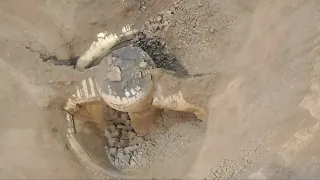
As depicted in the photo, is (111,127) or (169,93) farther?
(111,127)

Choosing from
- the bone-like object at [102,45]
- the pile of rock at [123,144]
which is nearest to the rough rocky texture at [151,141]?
the pile of rock at [123,144]

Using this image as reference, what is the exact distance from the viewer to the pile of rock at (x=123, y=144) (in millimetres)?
2420

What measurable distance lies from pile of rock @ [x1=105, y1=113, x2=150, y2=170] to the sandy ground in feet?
0.55

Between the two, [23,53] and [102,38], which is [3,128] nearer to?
[23,53]

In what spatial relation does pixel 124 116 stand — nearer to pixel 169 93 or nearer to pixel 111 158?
pixel 111 158

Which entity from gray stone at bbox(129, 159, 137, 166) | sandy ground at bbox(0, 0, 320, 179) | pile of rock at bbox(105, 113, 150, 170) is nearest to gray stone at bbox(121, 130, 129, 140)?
pile of rock at bbox(105, 113, 150, 170)

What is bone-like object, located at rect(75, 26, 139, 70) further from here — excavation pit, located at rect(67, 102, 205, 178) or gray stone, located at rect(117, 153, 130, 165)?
gray stone, located at rect(117, 153, 130, 165)

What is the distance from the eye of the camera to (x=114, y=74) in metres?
2.10

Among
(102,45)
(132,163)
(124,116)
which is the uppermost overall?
(102,45)

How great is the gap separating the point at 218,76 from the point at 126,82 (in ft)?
1.24

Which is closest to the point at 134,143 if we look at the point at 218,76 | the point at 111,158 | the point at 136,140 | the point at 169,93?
the point at 136,140

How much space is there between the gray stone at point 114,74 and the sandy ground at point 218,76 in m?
0.22

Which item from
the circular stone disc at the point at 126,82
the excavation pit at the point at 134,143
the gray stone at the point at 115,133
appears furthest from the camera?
the gray stone at the point at 115,133

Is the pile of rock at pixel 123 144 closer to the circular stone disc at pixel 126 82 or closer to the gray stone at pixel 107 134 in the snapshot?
the gray stone at pixel 107 134
